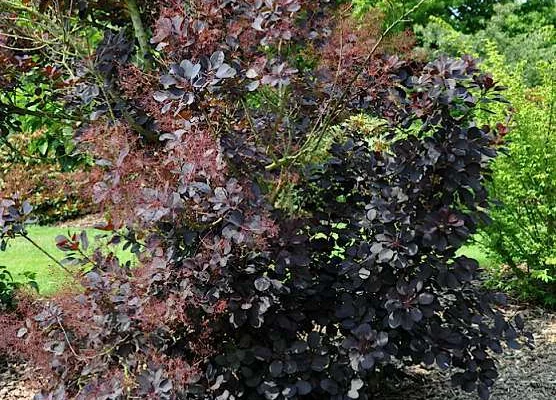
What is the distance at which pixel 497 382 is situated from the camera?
10.9 ft

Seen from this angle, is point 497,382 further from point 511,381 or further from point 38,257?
point 38,257

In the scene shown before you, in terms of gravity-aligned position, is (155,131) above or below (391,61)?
below

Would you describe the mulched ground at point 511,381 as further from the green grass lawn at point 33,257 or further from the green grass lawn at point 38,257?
the green grass lawn at point 33,257

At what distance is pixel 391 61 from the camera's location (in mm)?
2467

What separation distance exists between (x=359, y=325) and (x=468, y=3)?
49.5 ft

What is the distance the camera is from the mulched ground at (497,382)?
313 centimetres

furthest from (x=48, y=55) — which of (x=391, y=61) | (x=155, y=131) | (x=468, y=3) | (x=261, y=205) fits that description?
(x=468, y=3)

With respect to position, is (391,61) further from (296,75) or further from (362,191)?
(362,191)

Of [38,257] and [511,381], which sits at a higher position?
[511,381]

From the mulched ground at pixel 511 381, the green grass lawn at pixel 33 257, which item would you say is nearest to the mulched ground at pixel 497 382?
the mulched ground at pixel 511 381

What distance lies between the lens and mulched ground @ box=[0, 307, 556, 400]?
313 cm

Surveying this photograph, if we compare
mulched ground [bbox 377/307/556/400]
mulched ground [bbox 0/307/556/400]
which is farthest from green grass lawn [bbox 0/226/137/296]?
mulched ground [bbox 377/307/556/400]

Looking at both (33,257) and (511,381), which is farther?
(33,257)

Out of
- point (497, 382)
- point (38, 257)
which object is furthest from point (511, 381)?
point (38, 257)
